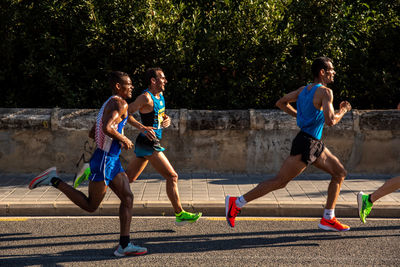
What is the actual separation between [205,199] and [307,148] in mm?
1914

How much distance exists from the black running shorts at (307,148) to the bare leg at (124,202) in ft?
6.15

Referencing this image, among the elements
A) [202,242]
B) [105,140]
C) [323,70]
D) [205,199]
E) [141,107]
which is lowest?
[205,199]

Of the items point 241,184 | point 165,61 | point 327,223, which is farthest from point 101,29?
point 327,223

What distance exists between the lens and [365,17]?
9945 millimetres

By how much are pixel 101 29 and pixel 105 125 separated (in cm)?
439

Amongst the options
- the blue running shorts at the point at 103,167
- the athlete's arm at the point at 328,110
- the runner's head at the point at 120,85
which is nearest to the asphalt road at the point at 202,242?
the blue running shorts at the point at 103,167

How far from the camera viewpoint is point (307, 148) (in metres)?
5.74

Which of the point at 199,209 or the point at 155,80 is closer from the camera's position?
the point at 155,80

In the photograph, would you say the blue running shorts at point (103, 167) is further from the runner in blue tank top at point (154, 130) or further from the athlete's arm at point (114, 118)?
the runner in blue tank top at point (154, 130)

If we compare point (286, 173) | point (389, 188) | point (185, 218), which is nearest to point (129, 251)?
point (185, 218)

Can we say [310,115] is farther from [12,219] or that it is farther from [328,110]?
[12,219]

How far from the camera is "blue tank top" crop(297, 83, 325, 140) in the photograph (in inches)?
226

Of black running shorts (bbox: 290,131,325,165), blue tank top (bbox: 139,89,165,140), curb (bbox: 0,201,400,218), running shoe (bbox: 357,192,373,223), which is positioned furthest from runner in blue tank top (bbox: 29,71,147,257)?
running shoe (bbox: 357,192,373,223)

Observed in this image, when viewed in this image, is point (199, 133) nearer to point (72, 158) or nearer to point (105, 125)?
point (72, 158)
